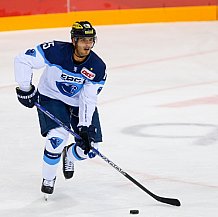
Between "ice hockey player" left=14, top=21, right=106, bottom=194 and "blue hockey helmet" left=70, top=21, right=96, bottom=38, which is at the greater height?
"blue hockey helmet" left=70, top=21, right=96, bottom=38

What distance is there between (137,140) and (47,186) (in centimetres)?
144

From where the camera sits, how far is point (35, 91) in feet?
14.0

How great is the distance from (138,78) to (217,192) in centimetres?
366

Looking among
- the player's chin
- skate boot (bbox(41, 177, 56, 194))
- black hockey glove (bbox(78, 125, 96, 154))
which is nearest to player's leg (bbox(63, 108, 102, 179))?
black hockey glove (bbox(78, 125, 96, 154))

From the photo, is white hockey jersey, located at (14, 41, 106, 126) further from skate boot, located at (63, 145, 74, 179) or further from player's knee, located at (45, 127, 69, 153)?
skate boot, located at (63, 145, 74, 179)

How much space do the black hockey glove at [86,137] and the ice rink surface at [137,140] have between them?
275 mm

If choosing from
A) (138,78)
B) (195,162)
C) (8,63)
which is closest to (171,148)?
(195,162)

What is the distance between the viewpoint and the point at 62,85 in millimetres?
4344

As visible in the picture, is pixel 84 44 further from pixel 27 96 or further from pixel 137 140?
pixel 137 140

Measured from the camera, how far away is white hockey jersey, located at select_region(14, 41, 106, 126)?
422cm

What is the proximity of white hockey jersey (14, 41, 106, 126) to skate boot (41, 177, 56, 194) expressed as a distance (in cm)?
33

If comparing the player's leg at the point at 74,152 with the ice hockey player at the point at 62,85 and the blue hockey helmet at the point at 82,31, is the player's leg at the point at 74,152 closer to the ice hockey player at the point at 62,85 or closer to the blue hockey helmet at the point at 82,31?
the ice hockey player at the point at 62,85

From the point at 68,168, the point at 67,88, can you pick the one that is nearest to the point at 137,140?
the point at 68,168

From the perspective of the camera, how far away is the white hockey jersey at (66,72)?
4.22m
